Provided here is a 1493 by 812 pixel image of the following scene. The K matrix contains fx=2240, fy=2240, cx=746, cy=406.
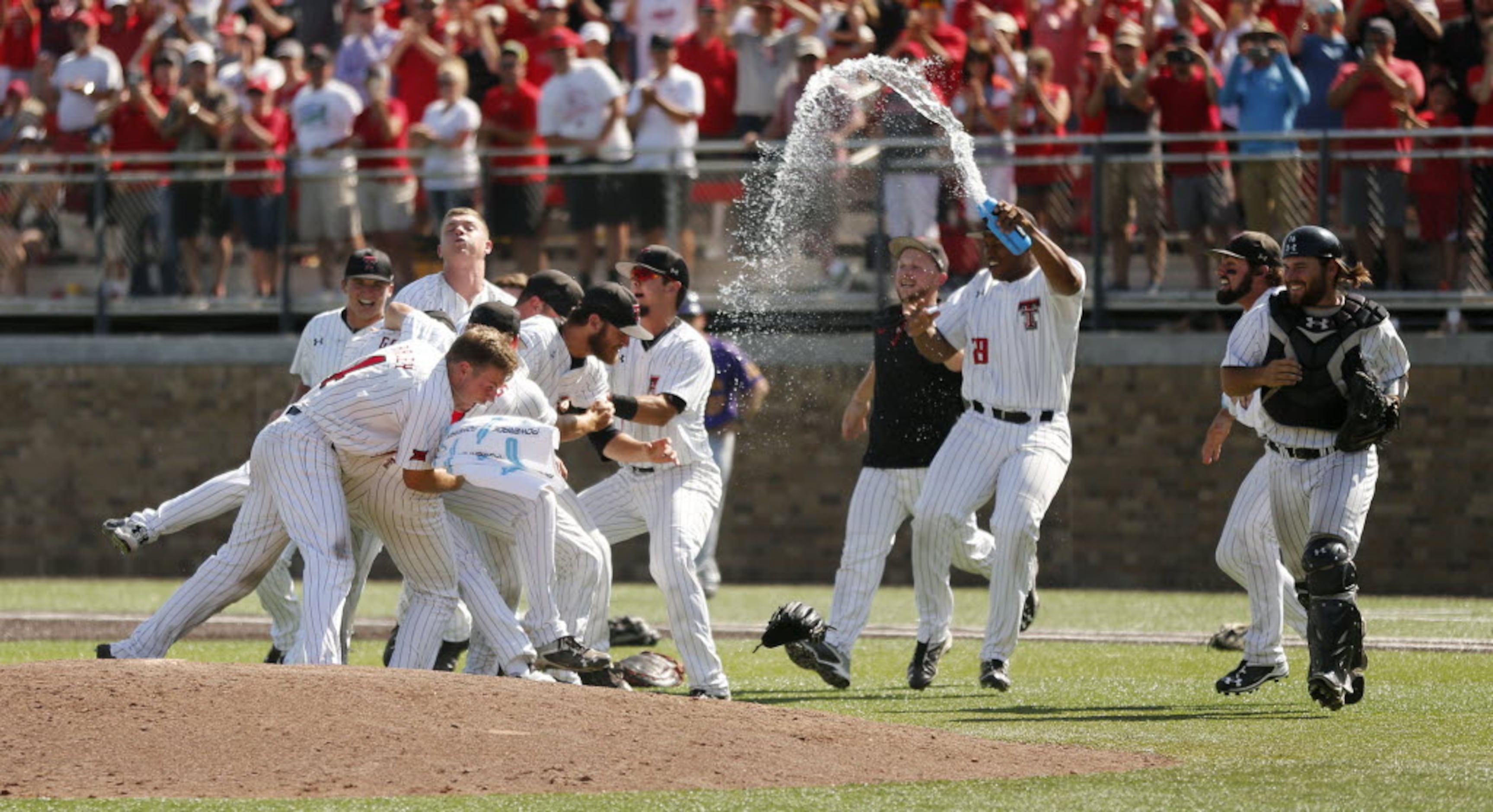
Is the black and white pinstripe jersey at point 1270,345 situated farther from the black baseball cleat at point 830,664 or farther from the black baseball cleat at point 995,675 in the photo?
the black baseball cleat at point 830,664

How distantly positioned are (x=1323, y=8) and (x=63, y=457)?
11.2 metres

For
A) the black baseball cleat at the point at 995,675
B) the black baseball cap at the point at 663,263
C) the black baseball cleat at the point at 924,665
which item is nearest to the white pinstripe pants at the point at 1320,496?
the black baseball cleat at the point at 995,675

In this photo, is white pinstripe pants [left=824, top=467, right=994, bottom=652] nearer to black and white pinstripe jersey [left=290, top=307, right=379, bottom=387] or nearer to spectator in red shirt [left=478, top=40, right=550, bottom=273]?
black and white pinstripe jersey [left=290, top=307, right=379, bottom=387]

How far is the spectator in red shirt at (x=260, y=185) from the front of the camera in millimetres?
18344

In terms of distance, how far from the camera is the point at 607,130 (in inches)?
698

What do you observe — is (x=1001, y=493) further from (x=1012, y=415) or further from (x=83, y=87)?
(x=83, y=87)

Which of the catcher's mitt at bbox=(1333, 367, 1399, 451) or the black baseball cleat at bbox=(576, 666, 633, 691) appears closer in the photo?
the catcher's mitt at bbox=(1333, 367, 1399, 451)

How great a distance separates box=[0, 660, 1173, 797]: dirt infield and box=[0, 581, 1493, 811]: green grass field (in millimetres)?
149

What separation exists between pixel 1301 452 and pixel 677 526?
281 centimetres

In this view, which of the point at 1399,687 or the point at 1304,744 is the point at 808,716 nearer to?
the point at 1304,744

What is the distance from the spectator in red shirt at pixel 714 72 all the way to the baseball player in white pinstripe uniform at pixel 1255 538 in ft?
24.9

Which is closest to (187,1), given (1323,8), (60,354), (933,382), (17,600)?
(60,354)

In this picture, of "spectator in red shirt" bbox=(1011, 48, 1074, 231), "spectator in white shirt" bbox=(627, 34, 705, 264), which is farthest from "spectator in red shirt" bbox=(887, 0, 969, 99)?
"spectator in white shirt" bbox=(627, 34, 705, 264)

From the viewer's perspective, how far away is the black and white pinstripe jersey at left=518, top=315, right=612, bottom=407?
34.2 ft
